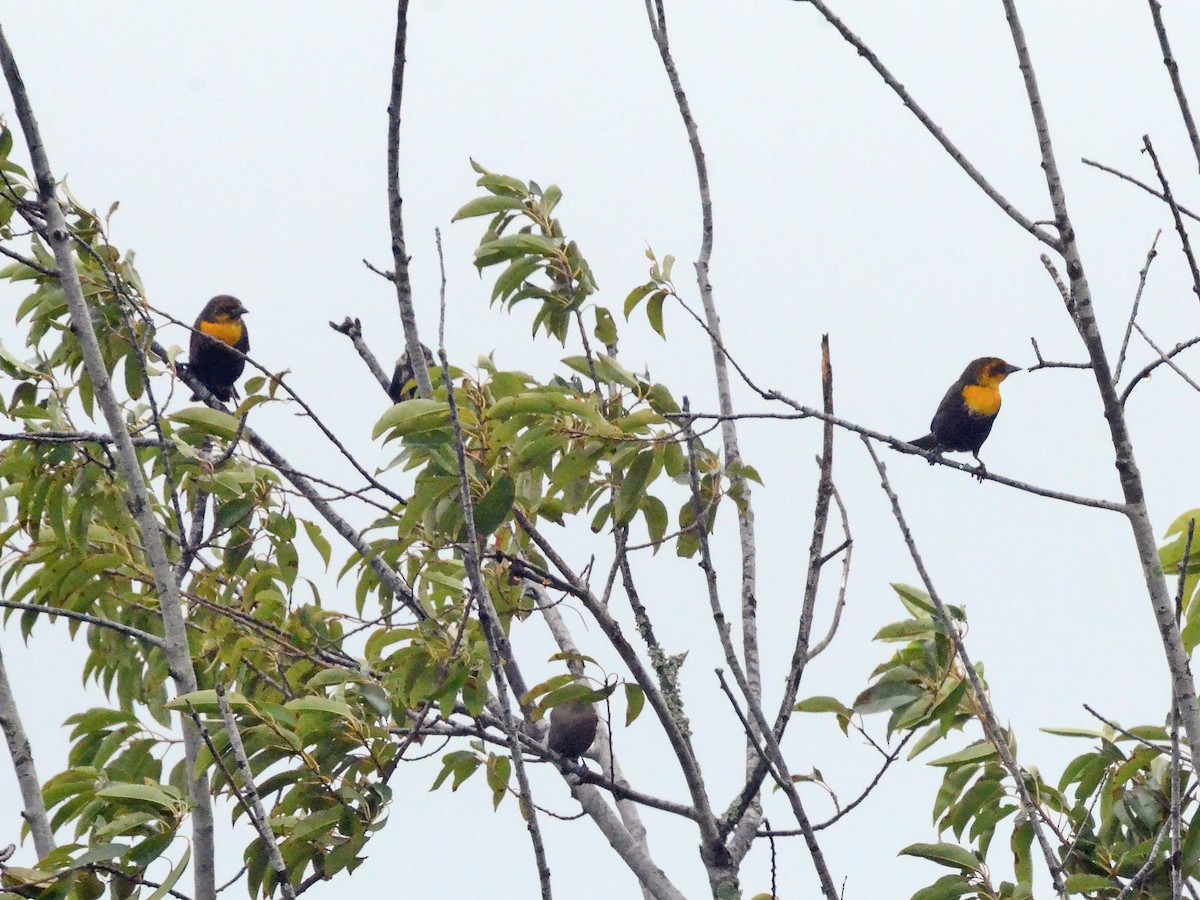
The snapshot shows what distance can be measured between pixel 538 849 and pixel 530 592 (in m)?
2.72

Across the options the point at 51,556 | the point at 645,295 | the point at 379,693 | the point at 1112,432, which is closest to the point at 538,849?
the point at 379,693

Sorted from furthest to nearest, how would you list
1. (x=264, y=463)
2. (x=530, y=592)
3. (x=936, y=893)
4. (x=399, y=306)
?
(x=530, y=592)
(x=264, y=463)
(x=399, y=306)
(x=936, y=893)

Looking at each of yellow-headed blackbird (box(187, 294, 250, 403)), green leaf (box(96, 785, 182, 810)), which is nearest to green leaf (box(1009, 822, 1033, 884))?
green leaf (box(96, 785, 182, 810))

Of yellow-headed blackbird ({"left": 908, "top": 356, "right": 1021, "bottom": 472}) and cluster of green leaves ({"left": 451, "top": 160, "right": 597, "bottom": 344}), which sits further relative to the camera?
yellow-headed blackbird ({"left": 908, "top": 356, "right": 1021, "bottom": 472})

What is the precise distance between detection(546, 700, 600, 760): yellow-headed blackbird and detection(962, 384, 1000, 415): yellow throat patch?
4.09m

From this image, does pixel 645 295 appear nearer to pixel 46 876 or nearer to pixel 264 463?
pixel 264 463

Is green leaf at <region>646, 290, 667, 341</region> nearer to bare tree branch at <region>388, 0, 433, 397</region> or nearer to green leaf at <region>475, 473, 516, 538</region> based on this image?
bare tree branch at <region>388, 0, 433, 397</region>

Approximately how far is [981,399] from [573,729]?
4256mm

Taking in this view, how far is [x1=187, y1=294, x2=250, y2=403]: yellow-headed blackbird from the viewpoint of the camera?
8875 millimetres

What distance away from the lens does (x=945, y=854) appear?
3393 mm

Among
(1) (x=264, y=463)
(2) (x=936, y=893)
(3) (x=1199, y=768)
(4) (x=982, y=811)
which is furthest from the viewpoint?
(1) (x=264, y=463)

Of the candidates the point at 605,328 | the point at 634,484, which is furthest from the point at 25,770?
the point at 605,328

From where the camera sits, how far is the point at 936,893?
11.2 ft

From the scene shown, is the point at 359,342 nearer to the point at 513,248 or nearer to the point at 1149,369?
the point at 513,248
